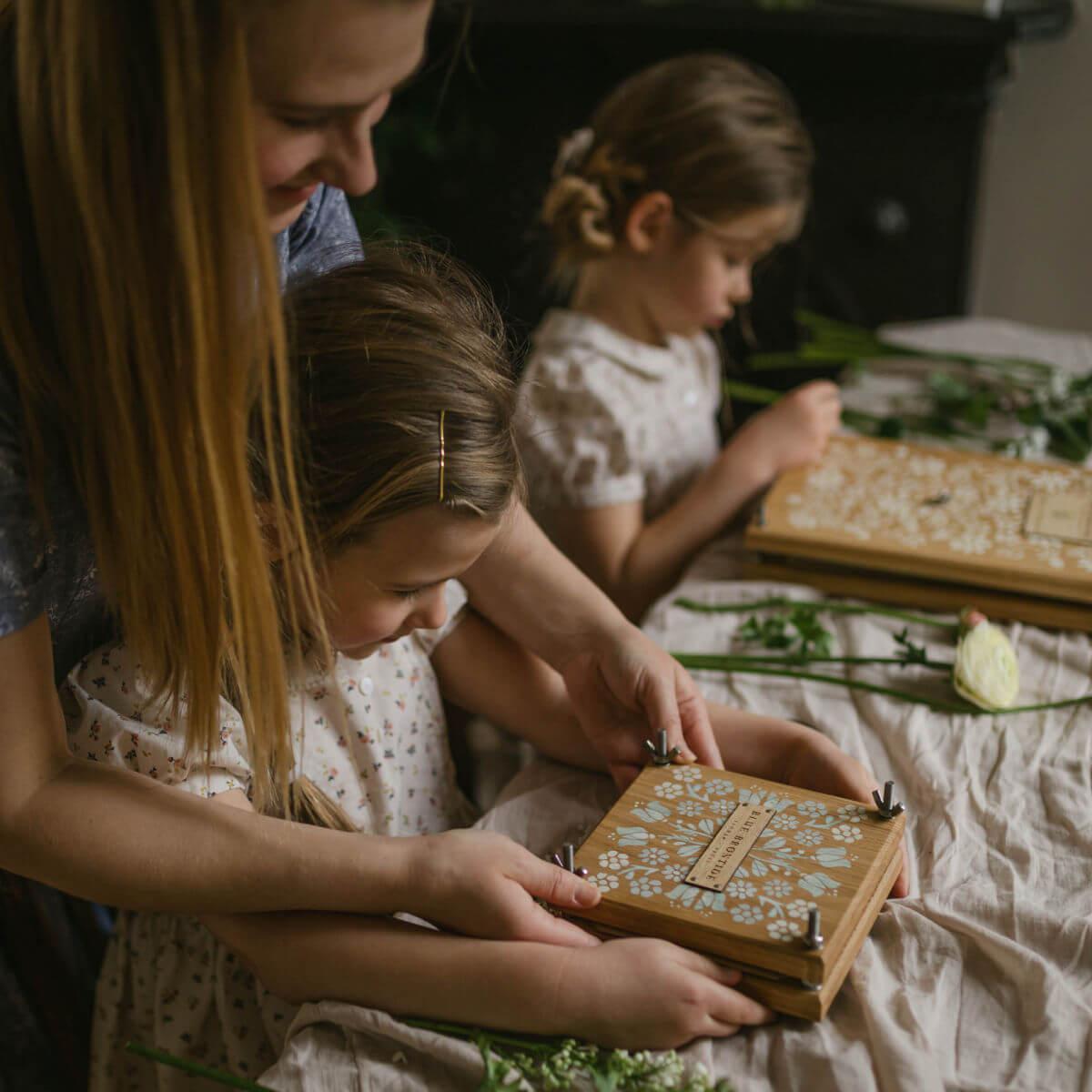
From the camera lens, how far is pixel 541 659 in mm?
1088

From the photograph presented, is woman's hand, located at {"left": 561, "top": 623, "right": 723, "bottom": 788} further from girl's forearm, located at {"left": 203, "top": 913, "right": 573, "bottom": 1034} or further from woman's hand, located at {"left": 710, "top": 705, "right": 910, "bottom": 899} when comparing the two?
girl's forearm, located at {"left": 203, "top": 913, "right": 573, "bottom": 1034}

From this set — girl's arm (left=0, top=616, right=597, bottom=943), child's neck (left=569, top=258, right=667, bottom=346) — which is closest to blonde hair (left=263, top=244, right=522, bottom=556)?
girl's arm (left=0, top=616, right=597, bottom=943)

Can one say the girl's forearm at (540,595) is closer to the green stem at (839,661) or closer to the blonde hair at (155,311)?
the green stem at (839,661)

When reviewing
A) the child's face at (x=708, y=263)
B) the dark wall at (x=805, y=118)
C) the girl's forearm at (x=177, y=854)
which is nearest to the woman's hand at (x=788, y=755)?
the girl's forearm at (x=177, y=854)

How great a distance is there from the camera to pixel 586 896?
746 millimetres

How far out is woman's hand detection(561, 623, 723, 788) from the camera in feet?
3.11

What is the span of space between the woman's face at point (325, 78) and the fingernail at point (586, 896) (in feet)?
1.56

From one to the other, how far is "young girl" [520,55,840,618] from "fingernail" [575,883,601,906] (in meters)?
0.83

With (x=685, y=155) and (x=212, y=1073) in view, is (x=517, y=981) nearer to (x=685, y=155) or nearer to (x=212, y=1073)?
(x=212, y=1073)

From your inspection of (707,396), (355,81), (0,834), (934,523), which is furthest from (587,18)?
(0,834)

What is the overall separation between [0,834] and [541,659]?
1.64ft

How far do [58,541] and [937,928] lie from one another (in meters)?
0.65

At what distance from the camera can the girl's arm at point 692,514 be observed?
1483 millimetres

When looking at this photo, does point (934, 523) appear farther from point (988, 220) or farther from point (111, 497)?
point (988, 220)
